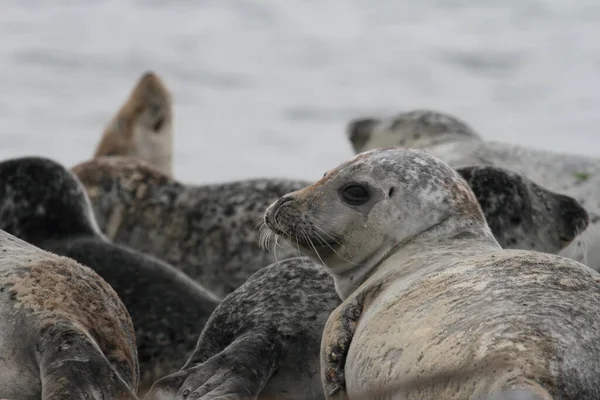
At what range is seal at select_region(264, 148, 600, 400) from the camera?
3.89 m

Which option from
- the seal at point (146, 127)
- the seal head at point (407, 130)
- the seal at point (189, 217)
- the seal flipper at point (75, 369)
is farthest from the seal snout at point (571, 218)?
the seal at point (146, 127)

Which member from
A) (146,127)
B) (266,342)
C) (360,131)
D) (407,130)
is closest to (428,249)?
(266,342)

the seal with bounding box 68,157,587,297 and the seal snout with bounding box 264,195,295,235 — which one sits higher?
the seal snout with bounding box 264,195,295,235

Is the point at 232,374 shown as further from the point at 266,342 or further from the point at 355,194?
the point at 355,194

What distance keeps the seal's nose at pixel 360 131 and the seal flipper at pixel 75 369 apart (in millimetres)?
6611

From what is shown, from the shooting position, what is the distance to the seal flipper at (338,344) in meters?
4.67

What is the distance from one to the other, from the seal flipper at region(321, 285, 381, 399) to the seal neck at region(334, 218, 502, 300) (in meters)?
0.15

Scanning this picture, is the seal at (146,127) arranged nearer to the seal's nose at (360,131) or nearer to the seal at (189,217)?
the seal's nose at (360,131)

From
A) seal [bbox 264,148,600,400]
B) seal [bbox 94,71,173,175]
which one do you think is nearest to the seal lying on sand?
seal [bbox 264,148,600,400]

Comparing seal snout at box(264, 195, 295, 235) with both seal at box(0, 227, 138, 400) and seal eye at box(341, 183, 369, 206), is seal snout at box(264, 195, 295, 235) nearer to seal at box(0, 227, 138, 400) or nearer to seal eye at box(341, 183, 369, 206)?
seal eye at box(341, 183, 369, 206)

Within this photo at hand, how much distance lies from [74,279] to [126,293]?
1.81m

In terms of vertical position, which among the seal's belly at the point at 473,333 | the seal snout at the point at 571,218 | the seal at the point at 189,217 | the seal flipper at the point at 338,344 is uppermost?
the seal's belly at the point at 473,333

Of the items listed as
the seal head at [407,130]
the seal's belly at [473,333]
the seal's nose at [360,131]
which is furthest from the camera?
the seal's nose at [360,131]

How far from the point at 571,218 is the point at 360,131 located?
395 centimetres
